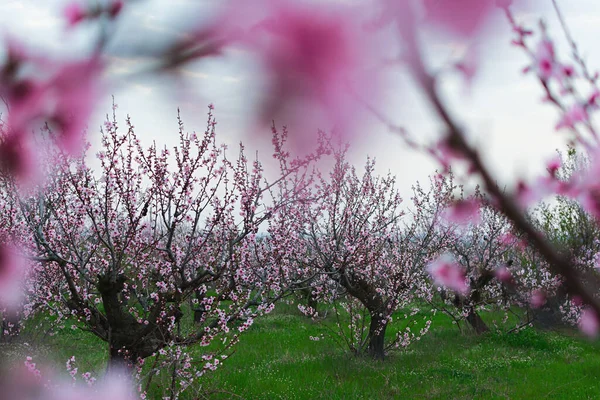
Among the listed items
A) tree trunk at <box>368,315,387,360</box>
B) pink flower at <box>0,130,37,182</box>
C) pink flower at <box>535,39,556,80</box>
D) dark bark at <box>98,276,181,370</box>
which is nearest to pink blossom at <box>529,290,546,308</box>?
tree trunk at <box>368,315,387,360</box>

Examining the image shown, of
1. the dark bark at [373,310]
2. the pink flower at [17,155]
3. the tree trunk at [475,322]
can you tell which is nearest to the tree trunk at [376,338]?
the dark bark at [373,310]

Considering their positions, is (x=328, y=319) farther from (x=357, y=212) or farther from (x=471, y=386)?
(x=471, y=386)

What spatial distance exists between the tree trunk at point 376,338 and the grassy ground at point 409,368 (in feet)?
0.84

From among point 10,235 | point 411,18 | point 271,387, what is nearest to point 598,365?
point 271,387

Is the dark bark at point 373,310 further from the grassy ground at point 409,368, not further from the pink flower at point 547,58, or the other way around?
the pink flower at point 547,58

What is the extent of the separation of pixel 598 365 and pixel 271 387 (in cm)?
545

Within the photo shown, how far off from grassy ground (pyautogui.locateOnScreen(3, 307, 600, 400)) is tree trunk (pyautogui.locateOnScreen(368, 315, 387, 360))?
0.26 meters

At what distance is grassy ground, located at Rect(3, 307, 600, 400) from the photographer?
6.58m

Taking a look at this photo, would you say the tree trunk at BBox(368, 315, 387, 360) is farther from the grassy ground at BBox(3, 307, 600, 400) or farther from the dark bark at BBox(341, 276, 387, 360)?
the grassy ground at BBox(3, 307, 600, 400)

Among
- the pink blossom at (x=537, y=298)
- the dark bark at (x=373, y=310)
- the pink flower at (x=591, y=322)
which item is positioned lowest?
the pink flower at (x=591, y=322)

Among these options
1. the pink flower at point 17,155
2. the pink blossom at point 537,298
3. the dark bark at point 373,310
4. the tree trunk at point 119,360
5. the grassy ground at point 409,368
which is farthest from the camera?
the pink blossom at point 537,298

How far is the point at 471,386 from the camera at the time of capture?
6855mm

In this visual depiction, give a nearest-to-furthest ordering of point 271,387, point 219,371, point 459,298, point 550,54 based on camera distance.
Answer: point 550,54 → point 271,387 → point 219,371 → point 459,298

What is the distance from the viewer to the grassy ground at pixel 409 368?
21.6 feet
